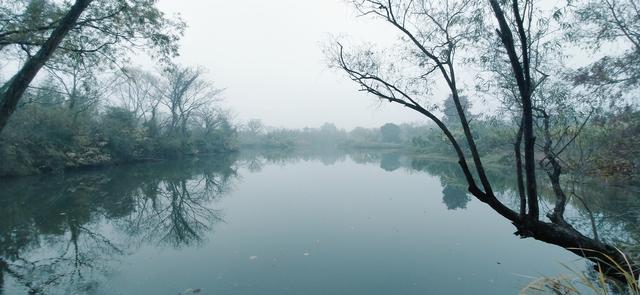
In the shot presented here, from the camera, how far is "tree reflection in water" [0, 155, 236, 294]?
444 centimetres

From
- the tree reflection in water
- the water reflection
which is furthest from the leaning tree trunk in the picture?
the tree reflection in water

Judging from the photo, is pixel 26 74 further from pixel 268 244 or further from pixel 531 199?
pixel 531 199

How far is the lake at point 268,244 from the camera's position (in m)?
4.32

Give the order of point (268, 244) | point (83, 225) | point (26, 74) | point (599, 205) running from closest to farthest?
point (26, 74) → point (268, 244) → point (83, 225) → point (599, 205)

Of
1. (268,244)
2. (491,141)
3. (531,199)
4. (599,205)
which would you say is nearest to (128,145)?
(268,244)

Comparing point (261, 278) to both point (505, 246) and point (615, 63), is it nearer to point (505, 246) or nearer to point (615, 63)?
point (505, 246)

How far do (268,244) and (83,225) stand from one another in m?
4.71

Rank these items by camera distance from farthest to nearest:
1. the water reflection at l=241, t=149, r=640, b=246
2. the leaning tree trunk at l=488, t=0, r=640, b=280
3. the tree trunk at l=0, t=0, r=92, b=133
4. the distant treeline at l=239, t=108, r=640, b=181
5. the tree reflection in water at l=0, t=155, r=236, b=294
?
the distant treeline at l=239, t=108, r=640, b=181, the water reflection at l=241, t=149, r=640, b=246, the tree reflection in water at l=0, t=155, r=236, b=294, the tree trunk at l=0, t=0, r=92, b=133, the leaning tree trunk at l=488, t=0, r=640, b=280

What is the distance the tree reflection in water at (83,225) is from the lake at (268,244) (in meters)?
0.03

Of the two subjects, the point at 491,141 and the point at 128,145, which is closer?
the point at 491,141

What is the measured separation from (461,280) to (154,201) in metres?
9.65

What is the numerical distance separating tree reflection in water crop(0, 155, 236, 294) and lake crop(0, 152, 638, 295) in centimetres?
3

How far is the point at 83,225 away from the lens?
684cm

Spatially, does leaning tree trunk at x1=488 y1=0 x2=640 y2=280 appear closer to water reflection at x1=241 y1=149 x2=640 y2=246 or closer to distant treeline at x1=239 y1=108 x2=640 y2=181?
water reflection at x1=241 y1=149 x2=640 y2=246
